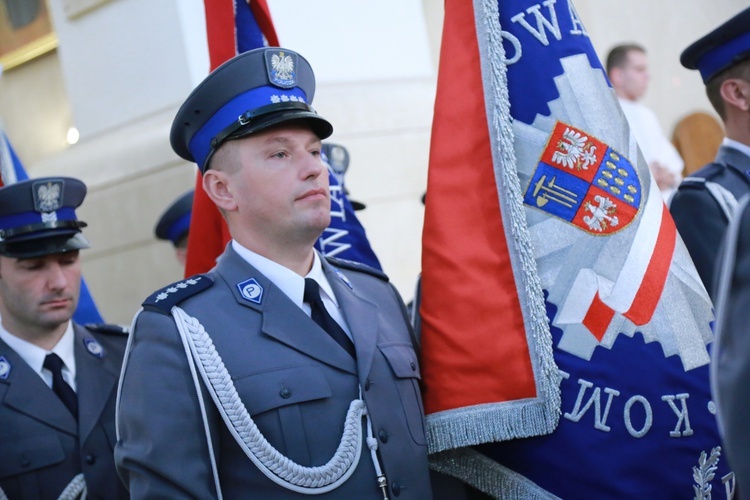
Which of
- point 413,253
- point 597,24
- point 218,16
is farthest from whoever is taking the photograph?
point 597,24

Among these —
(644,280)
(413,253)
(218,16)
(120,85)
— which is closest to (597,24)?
(413,253)

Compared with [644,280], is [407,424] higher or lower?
lower

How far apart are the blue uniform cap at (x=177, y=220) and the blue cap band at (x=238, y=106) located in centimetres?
176

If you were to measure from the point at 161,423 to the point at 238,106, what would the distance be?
77cm

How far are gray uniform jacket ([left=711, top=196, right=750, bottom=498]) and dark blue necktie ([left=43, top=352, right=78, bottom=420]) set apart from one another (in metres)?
2.23

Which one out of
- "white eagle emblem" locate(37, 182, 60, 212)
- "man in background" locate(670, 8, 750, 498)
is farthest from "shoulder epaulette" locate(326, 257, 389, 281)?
"white eagle emblem" locate(37, 182, 60, 212)

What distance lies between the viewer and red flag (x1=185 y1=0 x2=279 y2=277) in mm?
3217

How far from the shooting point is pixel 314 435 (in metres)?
2.40

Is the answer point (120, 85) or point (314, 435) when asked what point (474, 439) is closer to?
point (314, 435)

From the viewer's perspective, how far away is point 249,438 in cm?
233

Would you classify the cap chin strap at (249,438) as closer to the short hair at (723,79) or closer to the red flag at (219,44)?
the red flag at (219,44)

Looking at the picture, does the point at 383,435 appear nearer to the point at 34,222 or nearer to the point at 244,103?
the point at 244,103

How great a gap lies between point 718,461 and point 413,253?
9.35 feet

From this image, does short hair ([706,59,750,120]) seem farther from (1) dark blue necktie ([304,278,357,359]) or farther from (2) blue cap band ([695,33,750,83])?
(1) dark blue necktie ([304,278,357,359])
